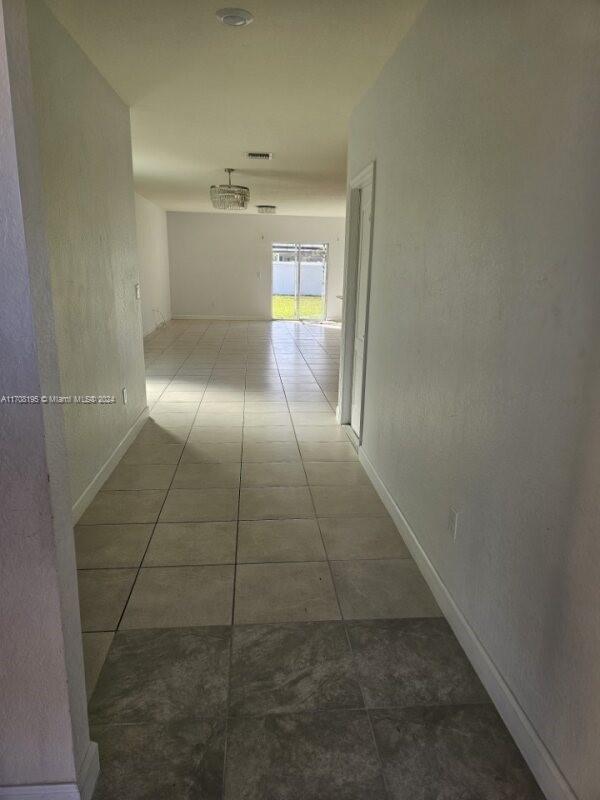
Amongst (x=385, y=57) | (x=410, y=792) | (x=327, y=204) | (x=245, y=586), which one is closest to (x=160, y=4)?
(x=385, y=57)

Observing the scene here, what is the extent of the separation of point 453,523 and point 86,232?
265 cm

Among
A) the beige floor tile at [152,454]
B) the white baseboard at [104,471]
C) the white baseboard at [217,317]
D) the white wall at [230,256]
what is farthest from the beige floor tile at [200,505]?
the white wall at [230,256]

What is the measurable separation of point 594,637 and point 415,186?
2.14 m

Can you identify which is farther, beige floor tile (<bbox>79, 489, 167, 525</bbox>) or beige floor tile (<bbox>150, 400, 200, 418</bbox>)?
beige floor tile (<bbox>150, 400, 200, 418</bbox>)

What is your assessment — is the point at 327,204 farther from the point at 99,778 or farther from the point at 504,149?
the point at 99,778

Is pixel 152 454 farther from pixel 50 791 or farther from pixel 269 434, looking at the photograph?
pixel 50 791

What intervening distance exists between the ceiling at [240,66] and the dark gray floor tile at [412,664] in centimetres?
279

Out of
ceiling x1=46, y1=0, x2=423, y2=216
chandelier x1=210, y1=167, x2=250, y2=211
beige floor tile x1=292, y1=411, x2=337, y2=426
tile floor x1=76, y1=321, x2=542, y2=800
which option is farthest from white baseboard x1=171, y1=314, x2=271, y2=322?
tile floor x1=76, y1=321, x2=542, y2=800

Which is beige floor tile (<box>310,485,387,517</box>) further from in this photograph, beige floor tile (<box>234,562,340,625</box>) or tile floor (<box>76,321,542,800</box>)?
beige floor tile (<box>234,562,340,625</box>)

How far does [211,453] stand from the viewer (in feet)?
12.8

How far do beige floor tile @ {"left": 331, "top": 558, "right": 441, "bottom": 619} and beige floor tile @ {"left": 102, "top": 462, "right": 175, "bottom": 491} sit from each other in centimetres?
144

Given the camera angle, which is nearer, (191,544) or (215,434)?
(191,544)

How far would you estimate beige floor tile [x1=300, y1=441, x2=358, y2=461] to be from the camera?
3871 mm

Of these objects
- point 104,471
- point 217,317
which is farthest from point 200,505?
point 217,317
